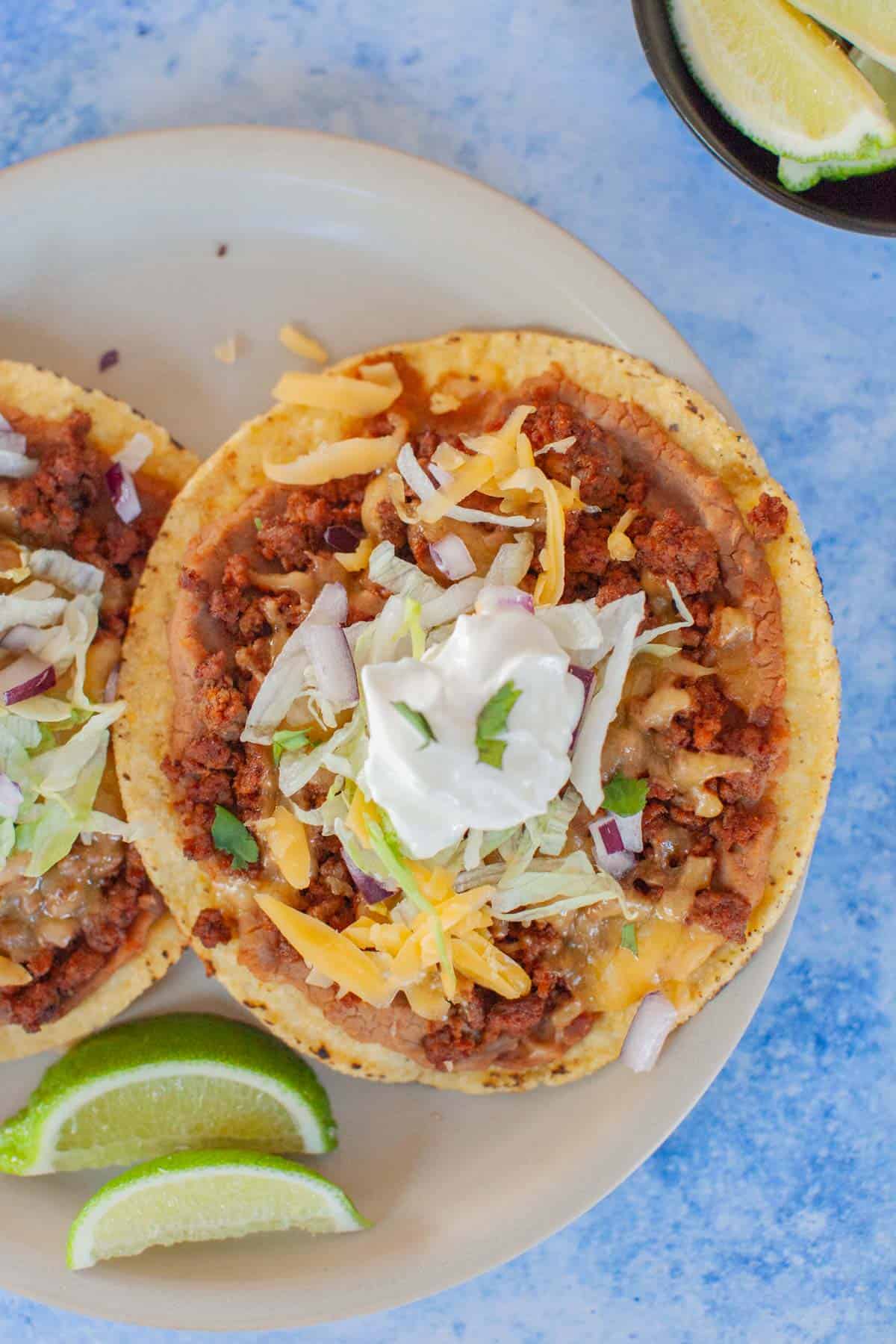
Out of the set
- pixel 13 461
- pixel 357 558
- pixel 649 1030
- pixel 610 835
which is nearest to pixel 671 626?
pixel 610 835

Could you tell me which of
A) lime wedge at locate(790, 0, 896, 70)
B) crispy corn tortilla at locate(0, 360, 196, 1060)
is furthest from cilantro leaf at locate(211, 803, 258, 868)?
lime wedge at locate(790, 0, 896, 70)

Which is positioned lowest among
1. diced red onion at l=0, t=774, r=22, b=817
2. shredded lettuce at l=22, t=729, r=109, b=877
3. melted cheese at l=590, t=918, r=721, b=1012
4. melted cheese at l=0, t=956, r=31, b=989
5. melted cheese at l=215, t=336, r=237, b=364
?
melted cheese at l=0, t=956, r=31, b=989

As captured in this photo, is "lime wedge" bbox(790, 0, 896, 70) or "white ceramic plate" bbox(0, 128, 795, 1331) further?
"white ceramic plate" bbox(0, 128, 795, 1331)

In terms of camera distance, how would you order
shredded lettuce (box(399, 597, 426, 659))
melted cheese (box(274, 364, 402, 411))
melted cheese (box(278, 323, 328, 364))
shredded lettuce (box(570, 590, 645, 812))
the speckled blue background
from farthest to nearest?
the speckled blue background
melted cheese (box(278, 323, 328, 364))
melted cheese (box(274, 364, 402, 411))
shredded lettuce (box(570, 590, 645, 812))
shredded lettuce (box(399, 597, 426, 659))

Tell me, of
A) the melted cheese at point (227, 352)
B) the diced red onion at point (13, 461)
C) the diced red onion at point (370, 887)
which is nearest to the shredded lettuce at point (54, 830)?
the diced red onion at point (370, 887)

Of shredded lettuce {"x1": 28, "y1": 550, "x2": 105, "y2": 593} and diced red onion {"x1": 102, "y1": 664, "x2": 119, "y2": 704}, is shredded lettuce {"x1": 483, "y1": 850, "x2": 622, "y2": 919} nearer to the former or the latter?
diced red onion {"x1": 102, "y1": 664, "x2": 119, "y2": 704}

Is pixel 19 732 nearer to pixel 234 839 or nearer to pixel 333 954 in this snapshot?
pixel 234 839
